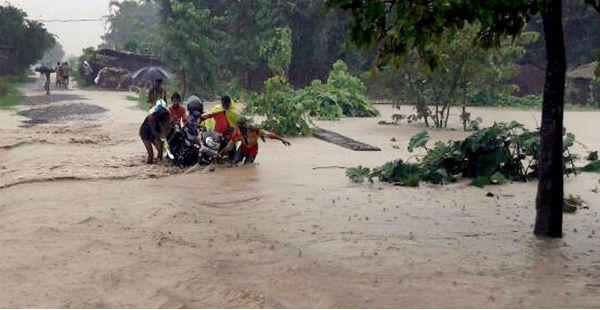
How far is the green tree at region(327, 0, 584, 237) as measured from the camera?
5773mm

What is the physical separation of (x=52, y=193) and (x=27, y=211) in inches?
44.6

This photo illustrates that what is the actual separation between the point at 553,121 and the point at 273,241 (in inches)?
117

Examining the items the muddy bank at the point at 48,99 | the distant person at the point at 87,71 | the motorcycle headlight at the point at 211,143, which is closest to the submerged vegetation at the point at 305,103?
the motorcycle headlight at the point at 211,143

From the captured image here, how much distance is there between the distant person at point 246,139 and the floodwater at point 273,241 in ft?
0.92

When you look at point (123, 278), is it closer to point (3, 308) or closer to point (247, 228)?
point (3, 308)

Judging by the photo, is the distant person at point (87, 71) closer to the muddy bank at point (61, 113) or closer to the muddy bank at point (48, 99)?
the muddy bank at point (48, 99)

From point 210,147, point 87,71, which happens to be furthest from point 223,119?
point 87,71

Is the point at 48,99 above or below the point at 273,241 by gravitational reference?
above

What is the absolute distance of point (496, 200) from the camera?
29.7 feet

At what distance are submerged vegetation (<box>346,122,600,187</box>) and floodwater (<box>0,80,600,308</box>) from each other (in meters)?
0.32

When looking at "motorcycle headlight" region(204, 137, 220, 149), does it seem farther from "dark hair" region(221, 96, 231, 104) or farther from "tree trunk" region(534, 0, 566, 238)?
"tree trunk" region(534, 0, 566, 238)

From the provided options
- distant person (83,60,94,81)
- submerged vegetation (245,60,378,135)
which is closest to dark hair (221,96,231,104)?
submerged vegetation (245,60,378,135)

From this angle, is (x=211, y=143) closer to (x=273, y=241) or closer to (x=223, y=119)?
(x=223, y=119)

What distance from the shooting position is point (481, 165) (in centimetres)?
1045
